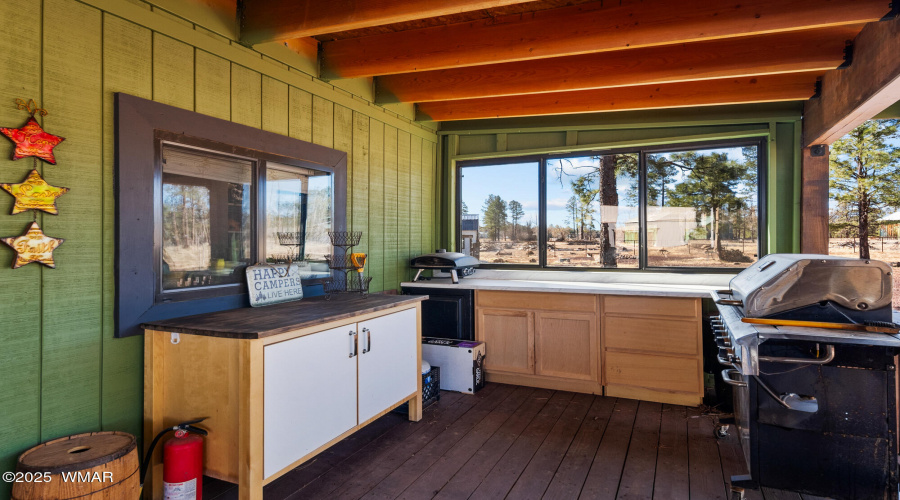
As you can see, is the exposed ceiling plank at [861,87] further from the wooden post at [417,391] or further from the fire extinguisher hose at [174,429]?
the fire extinguisher hose at [174,429]

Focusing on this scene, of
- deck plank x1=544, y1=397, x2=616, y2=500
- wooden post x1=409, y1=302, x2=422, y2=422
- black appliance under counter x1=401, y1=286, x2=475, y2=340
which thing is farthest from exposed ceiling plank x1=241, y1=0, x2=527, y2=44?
deck plank x1=544, y1=397, x2=616, y2=500

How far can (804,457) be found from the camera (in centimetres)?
191

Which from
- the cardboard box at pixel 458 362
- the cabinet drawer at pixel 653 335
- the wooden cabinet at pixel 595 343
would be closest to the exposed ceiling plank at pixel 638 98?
the wooden cabinet at pixel 595 343

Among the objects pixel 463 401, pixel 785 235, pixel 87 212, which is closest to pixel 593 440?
pixel 463 401

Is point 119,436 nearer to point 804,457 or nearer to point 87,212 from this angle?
point 87,212

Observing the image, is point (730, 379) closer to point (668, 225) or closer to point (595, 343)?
point (595, 343)

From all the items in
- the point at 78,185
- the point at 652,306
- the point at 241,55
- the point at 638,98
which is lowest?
the point at 652,306

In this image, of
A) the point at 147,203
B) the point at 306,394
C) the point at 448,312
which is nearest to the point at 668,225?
the point at 448,312

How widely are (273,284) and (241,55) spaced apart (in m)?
1.29

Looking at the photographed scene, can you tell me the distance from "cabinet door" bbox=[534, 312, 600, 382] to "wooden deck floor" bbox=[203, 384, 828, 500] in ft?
0.98

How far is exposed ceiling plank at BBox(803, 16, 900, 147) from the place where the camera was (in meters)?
2.21

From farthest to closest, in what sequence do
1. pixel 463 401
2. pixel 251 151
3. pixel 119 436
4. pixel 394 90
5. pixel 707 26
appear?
pixel 394 90 < pixel 463 401 < pixel 251 151 < pixel 707 26 < pixel 119 436

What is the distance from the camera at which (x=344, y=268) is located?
3.16 m

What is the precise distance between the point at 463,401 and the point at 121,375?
7.15 feet
